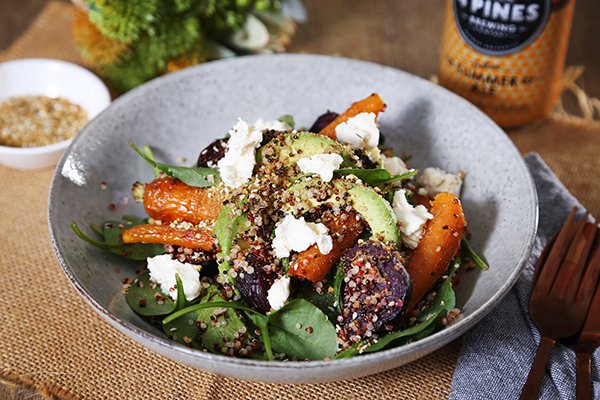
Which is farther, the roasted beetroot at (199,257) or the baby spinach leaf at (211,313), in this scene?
the roasted beetroot at (199,257)

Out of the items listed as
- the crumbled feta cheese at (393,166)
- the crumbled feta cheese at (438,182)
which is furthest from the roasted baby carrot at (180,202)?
the crumbled feta cheese at (438,182)

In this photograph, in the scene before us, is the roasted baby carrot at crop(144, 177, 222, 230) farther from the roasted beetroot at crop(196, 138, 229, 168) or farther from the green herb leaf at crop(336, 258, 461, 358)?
the green herb leaf at crop(336, 258, 461, 358)

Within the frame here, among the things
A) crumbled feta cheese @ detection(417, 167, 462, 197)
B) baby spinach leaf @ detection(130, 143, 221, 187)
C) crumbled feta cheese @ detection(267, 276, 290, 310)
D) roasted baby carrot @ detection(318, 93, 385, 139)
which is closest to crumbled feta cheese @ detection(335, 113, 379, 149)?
roasted baby carrot @ detection(318, 93, 385, 139)

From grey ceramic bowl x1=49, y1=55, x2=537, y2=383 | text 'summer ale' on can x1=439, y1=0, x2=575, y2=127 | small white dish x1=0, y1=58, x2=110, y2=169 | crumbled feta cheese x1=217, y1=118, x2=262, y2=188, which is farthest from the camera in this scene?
small white dish x1=0, y1=58, x2=110, y2=169

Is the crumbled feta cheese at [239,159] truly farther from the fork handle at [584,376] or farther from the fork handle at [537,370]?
the fork handle at [584,376]

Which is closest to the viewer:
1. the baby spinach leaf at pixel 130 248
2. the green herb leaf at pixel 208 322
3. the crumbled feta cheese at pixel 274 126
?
the green herb leaf at pixel 208 322

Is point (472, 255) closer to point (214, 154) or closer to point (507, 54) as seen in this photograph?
point (214, 154)
